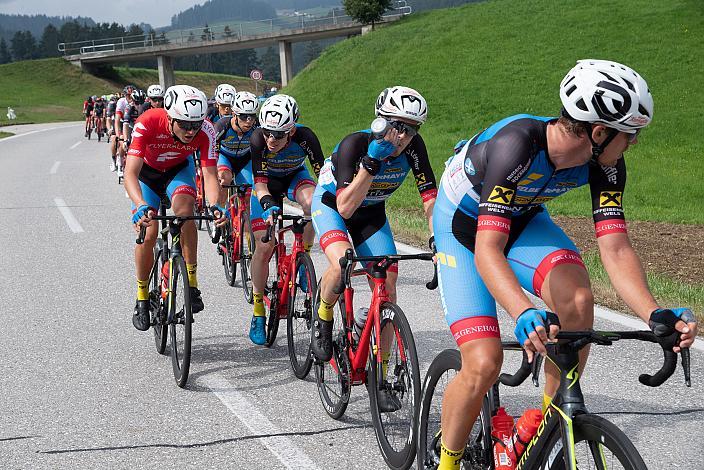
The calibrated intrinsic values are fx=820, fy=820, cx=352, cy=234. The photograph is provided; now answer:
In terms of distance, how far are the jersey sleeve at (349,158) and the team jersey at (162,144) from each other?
Answer: 1902 mm

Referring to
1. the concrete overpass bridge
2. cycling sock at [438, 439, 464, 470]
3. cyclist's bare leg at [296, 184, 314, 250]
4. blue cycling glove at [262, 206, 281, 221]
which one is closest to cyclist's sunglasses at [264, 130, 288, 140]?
blue cycling glove at [262, 206, 281, 221]

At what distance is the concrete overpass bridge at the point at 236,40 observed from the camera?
73062 mm

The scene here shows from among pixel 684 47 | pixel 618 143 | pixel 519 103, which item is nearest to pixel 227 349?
pixel 618 143

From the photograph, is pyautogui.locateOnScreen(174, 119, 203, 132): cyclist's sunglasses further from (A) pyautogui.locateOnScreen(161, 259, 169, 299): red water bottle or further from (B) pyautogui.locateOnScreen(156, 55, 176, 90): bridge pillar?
(B) pyautogui.locateOnScreen(156, 55, 176, 90): bridge pillar

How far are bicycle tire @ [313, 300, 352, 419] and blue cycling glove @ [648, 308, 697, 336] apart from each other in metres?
2.46

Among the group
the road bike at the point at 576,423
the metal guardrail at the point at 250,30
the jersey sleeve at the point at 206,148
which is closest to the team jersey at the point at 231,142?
the jersey sleeve at the point at 206,148

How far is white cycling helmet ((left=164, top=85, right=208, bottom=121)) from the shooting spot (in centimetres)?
602

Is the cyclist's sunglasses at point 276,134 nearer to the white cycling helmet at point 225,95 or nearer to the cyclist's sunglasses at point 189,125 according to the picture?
the cyclist's sunglasses at point 189,125

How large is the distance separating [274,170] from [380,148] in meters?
3.43

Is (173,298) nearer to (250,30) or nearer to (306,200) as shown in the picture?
(306,200)

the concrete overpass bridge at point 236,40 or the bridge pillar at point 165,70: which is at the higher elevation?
the concrete overpass bridge at point 236,40

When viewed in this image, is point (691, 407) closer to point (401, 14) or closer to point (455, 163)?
point (455, 163)

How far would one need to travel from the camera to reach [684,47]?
123 ft

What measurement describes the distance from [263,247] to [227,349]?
0.89 meters
